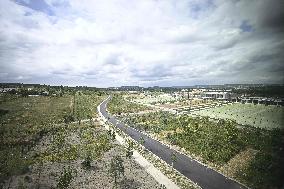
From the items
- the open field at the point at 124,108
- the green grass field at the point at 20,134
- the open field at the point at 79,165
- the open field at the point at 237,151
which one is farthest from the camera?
the open field at the point at 124,108

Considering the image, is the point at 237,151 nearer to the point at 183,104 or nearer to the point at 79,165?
the point at 79,165

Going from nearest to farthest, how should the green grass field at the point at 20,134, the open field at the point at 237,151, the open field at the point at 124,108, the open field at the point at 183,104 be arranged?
the open field at the point at 237,151 < the green grass field at the point at 20,134 < the open field at the point at 124,108 < the open field at the point at 183,104

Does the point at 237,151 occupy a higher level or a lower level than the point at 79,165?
higher

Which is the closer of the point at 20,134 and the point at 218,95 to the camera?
the point at 20,134

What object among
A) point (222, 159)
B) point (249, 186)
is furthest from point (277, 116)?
point (249, 186)

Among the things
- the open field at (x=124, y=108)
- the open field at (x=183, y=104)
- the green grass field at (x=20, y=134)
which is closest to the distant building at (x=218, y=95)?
the open field at (x=183, y=104)

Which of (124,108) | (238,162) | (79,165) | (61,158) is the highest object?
(124,108)

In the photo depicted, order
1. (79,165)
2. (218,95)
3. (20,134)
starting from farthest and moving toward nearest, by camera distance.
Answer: (218,95), (20,134), (79,165)

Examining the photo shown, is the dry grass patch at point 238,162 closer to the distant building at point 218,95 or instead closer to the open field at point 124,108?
the open field at point 124,108

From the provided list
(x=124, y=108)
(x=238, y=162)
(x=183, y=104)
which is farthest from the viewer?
(x=183, y=104)

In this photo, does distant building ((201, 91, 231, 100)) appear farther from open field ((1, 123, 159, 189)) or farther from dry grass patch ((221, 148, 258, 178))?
open field ((1, 123, 159, 189))

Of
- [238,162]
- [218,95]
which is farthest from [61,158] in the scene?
[218,95]
